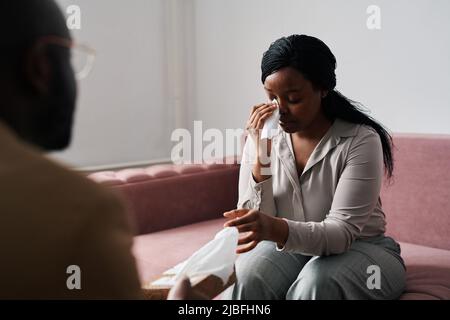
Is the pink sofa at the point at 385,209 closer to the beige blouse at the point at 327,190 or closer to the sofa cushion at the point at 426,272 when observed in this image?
the sofa cushion at the point at 426,272

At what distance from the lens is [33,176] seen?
1.75 ft

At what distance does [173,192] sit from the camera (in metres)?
2.25

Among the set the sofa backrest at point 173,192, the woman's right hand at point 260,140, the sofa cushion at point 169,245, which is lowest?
A: the sofa cushion at point 169,245

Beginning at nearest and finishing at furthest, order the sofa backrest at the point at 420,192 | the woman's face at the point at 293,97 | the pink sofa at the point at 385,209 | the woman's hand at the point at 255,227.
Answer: the woman's hand at the point at 255,227 → the woman's face at the point at 293,97 → the pink sofa at the point at 385,209 → the sofa backrest at the point at 420,192

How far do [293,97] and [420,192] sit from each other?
0.78 metres

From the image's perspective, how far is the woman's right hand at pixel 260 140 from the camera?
1.51m

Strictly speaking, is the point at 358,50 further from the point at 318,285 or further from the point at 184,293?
the point at 184,293

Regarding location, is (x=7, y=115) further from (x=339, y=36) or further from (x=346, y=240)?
(x=339, y=36)

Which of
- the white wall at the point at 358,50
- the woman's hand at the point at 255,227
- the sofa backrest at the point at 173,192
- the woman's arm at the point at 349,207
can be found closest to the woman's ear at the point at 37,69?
the woman's hand at the point at 255,227

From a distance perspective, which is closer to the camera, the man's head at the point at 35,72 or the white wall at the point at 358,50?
the man's head at the point at 35,72

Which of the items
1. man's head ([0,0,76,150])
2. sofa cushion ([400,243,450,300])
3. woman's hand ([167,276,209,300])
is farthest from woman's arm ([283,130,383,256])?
man's head ([0,0,76,150])

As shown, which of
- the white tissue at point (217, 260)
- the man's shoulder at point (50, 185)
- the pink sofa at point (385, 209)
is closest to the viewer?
the man's shoulder at point (50, 185)

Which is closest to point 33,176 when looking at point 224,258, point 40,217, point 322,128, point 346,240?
point 40,217

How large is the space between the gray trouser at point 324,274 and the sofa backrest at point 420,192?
1.63 ft
